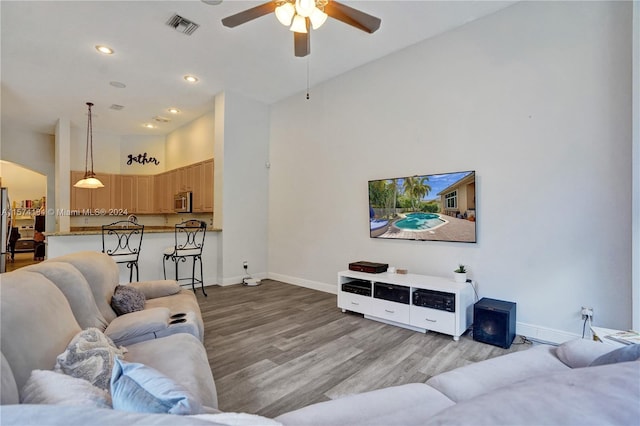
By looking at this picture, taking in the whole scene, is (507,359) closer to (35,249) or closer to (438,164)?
(438,164)

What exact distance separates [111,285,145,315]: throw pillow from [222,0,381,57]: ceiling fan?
2331 mm

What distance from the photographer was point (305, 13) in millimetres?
2266

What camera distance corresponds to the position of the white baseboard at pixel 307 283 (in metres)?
4.62

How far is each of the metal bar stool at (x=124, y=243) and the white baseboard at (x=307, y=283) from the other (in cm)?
222

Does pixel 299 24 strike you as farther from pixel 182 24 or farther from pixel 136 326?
pixel 136 326

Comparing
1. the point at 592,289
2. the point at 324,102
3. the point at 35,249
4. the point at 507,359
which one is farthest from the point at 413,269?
the point at 35,249

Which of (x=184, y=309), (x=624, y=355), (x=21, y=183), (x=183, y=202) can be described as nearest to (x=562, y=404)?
(x=624, y=355)

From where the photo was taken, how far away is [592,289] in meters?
2.61

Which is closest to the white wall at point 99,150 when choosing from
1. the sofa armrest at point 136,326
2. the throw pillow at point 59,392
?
the sofa armrest at point 136,326

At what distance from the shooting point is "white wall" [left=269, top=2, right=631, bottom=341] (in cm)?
256

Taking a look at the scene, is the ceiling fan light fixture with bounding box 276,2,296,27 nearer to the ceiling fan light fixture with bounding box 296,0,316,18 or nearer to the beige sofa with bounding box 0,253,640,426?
the ceiling fan light fixture with bounding box 296,0,316,18

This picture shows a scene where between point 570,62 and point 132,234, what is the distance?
5626mm

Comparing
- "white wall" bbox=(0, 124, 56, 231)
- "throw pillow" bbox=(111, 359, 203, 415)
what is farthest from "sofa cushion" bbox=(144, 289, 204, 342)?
"white wall" bbox=(0, 124, 56, 231)

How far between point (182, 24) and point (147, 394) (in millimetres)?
3840
